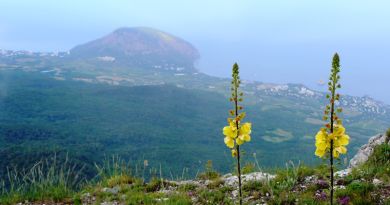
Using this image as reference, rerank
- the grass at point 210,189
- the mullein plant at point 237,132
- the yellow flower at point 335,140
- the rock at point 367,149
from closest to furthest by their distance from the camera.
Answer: the yellow flower at point 335,140, the mullein plant at point 237,132, the grass at point 210,189, the rock at point 367,149

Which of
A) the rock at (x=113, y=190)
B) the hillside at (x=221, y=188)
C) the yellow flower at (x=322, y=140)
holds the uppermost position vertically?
the yellow flower at (x=322, y=140)

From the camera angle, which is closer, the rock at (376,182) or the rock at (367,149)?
the rock at (376,182)

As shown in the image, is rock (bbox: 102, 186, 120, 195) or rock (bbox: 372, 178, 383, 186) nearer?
rock (bbox: 372, 178, 383, 186)

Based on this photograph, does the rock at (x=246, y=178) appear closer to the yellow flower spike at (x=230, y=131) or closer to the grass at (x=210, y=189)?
the grass at (x=210, y=189)

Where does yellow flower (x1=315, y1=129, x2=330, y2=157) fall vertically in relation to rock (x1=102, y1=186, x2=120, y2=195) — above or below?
above

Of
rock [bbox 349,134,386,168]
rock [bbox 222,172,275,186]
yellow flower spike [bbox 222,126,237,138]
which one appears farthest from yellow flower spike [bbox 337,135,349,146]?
rock [bbox 349,134,386,168]

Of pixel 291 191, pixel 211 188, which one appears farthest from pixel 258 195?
pixel 211 188

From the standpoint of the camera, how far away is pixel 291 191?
9.52 m

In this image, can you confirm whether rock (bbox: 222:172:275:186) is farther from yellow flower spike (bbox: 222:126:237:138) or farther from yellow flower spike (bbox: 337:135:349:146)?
yellow flower spike (bbox: 337:135:349:146)

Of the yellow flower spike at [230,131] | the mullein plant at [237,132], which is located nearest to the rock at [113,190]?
the mullein plant at [237,132]

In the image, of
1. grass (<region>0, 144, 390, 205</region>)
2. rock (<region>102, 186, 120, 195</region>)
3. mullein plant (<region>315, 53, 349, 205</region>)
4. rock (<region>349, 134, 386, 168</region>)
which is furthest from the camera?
rock (<region>349, 134, 386, 168</region>)

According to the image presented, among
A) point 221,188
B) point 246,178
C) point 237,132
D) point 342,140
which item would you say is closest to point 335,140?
point 342,140

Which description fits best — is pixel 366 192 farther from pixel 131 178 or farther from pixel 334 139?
pixel 131 178

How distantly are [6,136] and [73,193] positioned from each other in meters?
198
